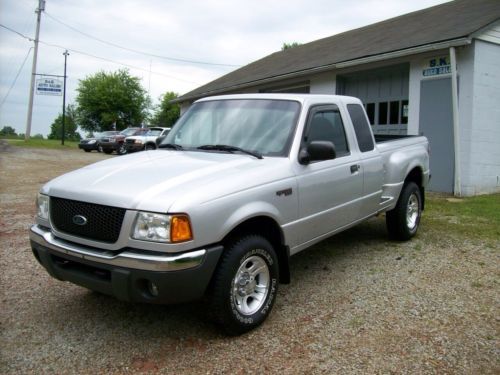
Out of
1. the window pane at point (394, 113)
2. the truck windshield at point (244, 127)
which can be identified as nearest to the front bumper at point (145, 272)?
the truck windshield at point (244, 127)

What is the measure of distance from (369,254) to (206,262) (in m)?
3.14

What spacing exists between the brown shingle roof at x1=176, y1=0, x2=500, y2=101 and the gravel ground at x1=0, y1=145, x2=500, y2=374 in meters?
7.10

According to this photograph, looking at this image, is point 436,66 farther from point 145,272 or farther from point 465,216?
point 145,272

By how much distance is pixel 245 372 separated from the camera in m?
2.86

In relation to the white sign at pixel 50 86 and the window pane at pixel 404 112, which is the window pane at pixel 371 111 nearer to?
the window pane at pixel 404 112

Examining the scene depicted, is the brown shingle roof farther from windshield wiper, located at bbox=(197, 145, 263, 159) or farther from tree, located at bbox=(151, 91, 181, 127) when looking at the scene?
tree, located at bbox=(151, 91, 181, 127)

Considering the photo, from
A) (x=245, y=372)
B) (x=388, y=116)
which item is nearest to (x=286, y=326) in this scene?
(x=245, y=372)

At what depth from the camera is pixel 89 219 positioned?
3.07 metres

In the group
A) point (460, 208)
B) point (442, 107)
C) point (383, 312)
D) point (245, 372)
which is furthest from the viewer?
point (442, 107)

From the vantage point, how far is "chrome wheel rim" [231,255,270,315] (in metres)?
3.27

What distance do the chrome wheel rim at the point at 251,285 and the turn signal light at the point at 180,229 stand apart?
560 mm

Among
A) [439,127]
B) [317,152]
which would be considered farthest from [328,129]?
[439,127]

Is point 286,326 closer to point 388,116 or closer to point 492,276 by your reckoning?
point 492,276

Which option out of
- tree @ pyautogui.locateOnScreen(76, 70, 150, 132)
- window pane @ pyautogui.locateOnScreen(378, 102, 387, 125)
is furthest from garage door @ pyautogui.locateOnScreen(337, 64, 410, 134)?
tree @ pyautogui.locateOnScreen(76, 70, 150, 132)
